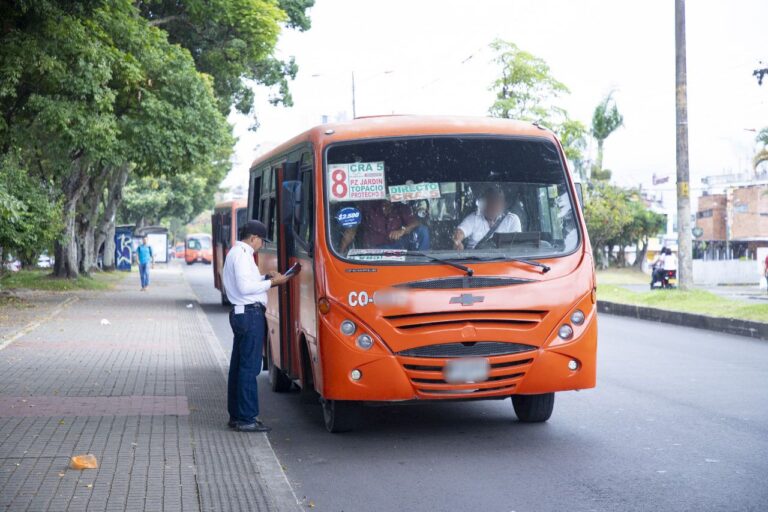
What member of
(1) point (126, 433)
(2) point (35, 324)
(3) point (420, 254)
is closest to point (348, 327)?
(3) point (420, 254)

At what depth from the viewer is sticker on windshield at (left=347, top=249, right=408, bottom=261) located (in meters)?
8.33

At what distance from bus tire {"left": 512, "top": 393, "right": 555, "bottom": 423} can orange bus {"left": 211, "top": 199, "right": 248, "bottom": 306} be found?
1460 centimetres

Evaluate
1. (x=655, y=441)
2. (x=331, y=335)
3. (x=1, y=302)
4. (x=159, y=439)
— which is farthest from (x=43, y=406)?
(x=1, y=302)

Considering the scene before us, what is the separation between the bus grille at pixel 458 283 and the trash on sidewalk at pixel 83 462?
2492mm

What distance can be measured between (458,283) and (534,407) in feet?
5.70

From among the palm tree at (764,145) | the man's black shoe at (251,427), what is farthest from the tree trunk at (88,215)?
the man's black shoe at (251,427)

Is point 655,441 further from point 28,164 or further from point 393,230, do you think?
point 28,164

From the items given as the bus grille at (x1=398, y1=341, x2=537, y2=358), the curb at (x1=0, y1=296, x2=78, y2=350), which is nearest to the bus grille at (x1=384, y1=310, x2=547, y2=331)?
the bus grille at (x1=398, y1=341, x2=537, y2=358)

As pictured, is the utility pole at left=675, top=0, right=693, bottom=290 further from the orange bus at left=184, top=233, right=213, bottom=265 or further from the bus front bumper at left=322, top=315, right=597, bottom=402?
the orange bus at left=184, top=233, right=213, bottom=265

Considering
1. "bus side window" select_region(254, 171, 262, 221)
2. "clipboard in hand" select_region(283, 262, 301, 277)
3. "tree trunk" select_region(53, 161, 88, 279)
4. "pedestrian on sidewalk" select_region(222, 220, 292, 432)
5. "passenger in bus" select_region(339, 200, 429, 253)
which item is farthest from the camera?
"tree trunk" select_region(53, 161, 88, 279)

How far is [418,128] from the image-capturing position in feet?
29.0

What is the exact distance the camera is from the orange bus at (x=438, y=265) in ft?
26.7

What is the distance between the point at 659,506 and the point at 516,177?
10.8 feet

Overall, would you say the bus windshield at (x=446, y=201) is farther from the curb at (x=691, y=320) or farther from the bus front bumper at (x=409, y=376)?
the curb at (x=691, y=320)
